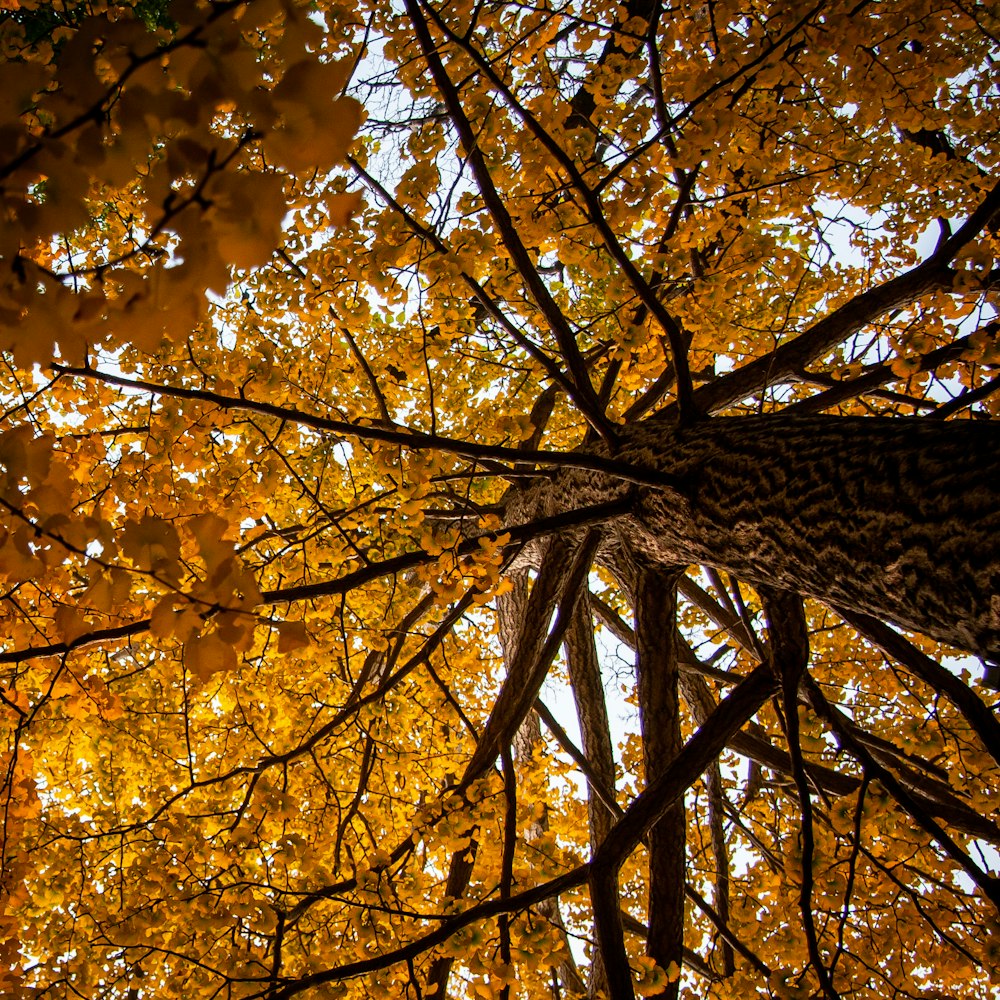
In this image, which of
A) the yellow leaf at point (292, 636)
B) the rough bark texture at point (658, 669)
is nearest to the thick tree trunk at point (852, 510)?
the rough bark texture at point (658, 669)

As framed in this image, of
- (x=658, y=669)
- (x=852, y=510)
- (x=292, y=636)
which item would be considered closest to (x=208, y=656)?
(x=292, y=636)

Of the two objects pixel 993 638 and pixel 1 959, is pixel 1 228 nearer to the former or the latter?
pixel 993 638

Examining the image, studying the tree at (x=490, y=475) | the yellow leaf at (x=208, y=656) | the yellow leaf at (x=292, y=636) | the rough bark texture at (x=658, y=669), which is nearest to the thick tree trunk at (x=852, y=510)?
the tree at (x=490, y=475)

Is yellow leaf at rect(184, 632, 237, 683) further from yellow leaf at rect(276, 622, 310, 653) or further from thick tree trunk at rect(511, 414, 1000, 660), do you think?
thick tree trunk at rect(511, 414, 1000, 660)

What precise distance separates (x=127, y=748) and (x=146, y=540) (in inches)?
146

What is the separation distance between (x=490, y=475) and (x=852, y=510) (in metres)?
1.27

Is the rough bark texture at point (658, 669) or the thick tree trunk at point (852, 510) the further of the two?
the rough bark texture at point (658, 669)

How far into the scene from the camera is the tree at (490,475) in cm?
82

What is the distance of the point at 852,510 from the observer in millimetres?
1389

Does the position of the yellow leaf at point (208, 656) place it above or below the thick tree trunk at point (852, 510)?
below

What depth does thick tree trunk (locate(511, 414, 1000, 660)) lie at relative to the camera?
1166 millimetres

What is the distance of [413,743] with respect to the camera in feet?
13.9

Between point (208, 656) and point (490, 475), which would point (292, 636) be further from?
point (490, 475)

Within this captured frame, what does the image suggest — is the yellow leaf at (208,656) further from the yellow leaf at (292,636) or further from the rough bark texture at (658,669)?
the rough bark texture at (658,669)
